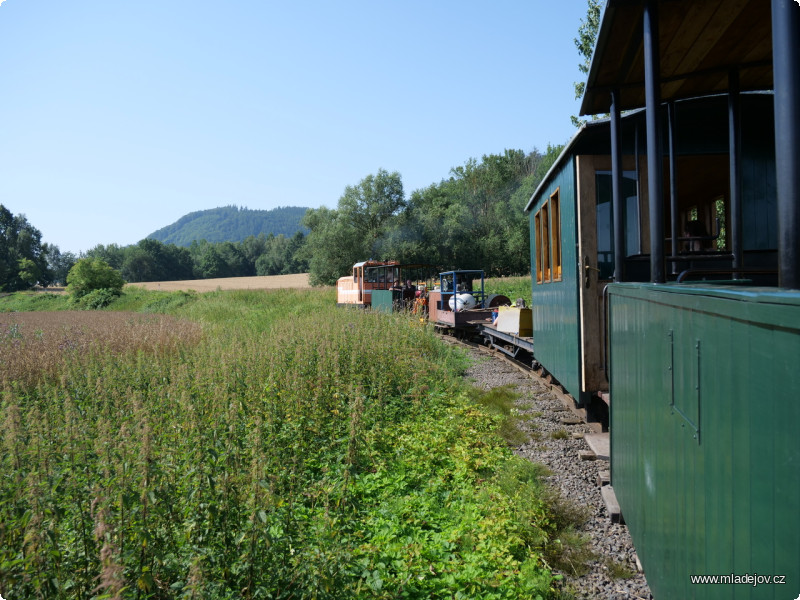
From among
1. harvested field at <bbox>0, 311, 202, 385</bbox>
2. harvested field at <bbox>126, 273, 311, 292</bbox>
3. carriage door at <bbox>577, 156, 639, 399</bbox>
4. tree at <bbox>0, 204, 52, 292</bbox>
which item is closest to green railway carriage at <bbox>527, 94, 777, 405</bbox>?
carriage door at <bbox>577, 156, 639, 399</bbox>

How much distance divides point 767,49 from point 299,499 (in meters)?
4.84

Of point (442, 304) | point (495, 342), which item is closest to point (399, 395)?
point (495, 342)

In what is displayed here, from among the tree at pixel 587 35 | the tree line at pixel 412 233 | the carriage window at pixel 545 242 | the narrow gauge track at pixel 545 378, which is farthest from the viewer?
the tree line at pixel 412 233

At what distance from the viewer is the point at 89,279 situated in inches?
2012

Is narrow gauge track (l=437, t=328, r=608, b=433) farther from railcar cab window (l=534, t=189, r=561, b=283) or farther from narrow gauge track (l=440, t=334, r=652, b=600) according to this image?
railcar cab window (l=534, t=189, r=561, b=283)

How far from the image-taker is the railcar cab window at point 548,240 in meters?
7.21

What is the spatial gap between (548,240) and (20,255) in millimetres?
94780

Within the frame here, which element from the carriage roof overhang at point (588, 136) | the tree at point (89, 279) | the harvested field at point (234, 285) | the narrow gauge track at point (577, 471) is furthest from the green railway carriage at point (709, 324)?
the tree at point (89, 279)

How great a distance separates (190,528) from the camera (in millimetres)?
3010

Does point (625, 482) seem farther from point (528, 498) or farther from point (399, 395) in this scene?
point (399, 395)

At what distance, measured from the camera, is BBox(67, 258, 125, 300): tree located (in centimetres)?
5062

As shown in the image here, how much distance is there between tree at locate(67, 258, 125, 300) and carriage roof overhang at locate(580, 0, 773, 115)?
174ft

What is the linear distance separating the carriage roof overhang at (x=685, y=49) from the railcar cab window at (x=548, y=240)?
7.73ft

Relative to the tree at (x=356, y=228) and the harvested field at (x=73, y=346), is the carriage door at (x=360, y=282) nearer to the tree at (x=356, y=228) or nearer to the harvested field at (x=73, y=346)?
the harvested field at (x=73, y=346)
